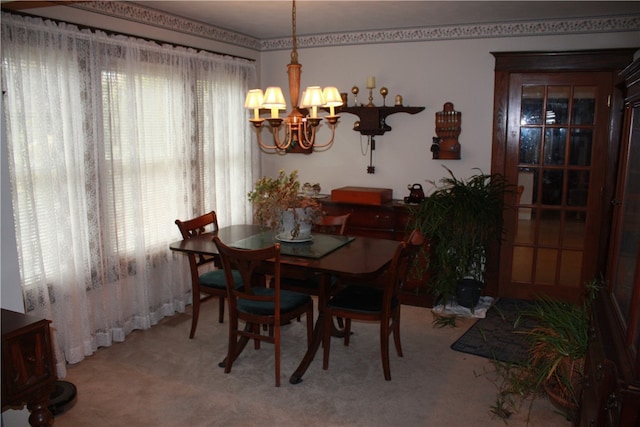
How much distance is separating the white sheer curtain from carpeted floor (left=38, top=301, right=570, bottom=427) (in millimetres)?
354

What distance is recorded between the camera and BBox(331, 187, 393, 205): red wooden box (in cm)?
448

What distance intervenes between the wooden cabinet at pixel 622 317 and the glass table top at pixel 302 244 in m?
1.59

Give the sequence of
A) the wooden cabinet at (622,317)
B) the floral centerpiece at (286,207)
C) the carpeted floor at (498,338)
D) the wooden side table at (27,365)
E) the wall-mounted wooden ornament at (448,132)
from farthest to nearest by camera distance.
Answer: the wall-mounted wooden ornament at (448,132) → the carpeted floor at (498,338) → the floral centerpiece at (286,207) → the wooden side table at (27,365) → the wooden cabinet at (622,317)

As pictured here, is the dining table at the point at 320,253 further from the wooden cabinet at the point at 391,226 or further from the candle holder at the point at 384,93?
the candle holder at the point at 384,93

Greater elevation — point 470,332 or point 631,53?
point 631,53

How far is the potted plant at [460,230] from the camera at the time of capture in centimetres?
405

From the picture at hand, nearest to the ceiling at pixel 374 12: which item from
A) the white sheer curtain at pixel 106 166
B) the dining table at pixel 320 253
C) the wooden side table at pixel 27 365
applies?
the white sheer curtain at pixel 106 166

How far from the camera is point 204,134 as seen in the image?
4.35 meters

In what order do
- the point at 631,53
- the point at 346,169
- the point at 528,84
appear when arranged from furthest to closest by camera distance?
the point at 346,169, the point at 528,84, the point at 631,53

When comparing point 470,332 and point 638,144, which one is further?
point 470,332

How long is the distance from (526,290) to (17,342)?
13.4ft

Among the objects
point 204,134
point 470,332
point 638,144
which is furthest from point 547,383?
point 204,134

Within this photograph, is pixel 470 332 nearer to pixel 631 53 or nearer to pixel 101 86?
pixel 631 53

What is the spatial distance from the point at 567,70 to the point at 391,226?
6.40 ft
